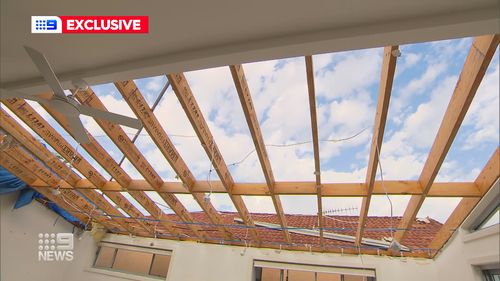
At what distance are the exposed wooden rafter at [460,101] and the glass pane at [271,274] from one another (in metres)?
2.79

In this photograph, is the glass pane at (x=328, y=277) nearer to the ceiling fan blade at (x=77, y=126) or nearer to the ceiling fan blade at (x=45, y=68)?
the ceiling fan blade at (x=77, y=126)

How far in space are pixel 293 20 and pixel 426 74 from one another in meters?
0.94

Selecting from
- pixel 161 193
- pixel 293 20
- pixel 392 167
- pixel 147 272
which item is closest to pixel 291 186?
pixel 392 167

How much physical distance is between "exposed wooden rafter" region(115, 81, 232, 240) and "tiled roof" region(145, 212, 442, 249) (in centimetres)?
113

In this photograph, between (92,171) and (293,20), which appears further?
(92,171)

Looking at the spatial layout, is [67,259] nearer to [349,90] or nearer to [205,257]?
[205,257]

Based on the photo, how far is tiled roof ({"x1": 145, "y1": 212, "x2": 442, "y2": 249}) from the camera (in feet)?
12.9

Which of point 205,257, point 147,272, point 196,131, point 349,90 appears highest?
point 349,90

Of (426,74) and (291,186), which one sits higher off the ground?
(426,74)

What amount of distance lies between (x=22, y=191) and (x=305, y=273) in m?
Answer: 4.98

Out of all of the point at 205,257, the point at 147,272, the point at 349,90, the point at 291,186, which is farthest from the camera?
the point at 147,272

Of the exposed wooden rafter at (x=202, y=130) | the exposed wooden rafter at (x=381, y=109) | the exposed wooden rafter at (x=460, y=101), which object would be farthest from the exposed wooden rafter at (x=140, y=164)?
the exposed wooden rafter at (x=460, y=101)

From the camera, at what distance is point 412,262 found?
3848 mm

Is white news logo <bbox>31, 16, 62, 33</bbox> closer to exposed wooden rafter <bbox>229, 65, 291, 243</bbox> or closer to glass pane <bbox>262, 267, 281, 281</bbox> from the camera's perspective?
exposed wooden rafter <bbox>229, 65, 291, 243</bbox>
